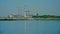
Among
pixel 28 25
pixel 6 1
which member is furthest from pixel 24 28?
pixel 6 1

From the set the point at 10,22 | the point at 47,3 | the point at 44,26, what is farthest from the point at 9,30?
the point at 47,3

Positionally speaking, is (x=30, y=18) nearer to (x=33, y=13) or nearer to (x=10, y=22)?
(x=33, y=13)

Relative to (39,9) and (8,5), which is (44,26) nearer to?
(39,9)

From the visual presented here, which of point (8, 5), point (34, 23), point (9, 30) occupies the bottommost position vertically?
point (9, 30)

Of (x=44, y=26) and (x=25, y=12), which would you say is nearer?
(x=25, y=12)

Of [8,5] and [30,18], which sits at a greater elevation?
[8,5]

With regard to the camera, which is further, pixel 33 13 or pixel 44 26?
pixel 44 26
